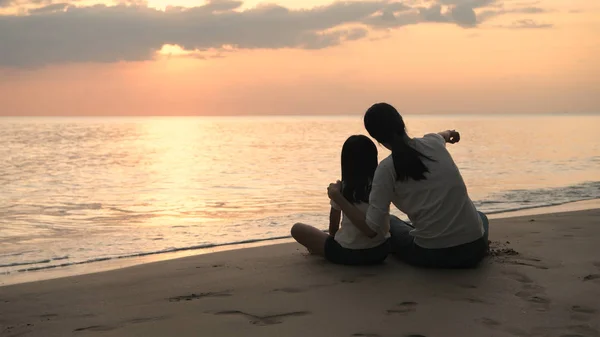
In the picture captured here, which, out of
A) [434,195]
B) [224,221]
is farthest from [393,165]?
[224,221]

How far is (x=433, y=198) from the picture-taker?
482 cm

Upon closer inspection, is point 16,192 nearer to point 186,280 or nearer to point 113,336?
point 186,280

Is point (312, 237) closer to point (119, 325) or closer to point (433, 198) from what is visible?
point (433, 198)

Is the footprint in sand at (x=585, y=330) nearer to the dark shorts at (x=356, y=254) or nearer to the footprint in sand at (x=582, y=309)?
the footprint in sand at (x=582, y=309)

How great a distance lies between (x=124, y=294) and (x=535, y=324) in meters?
3.23

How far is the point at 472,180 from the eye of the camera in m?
17.9

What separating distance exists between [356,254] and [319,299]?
1048 mm

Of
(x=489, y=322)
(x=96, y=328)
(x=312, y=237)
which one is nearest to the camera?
(x=489, y=322)

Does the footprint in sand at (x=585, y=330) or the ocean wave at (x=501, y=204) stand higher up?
the footprint in sand at (x=585, y=330)

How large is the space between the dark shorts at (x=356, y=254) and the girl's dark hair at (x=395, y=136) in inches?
42.5

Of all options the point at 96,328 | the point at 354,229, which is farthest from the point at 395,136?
the point at 96,328

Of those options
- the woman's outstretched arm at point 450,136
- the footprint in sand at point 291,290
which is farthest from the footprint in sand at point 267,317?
the woman's outstretched arm at point 450,136

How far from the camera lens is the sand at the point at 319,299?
393 cm

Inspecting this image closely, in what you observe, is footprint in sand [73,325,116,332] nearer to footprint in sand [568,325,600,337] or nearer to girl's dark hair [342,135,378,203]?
girl's dark hair [342,135,378,203]
